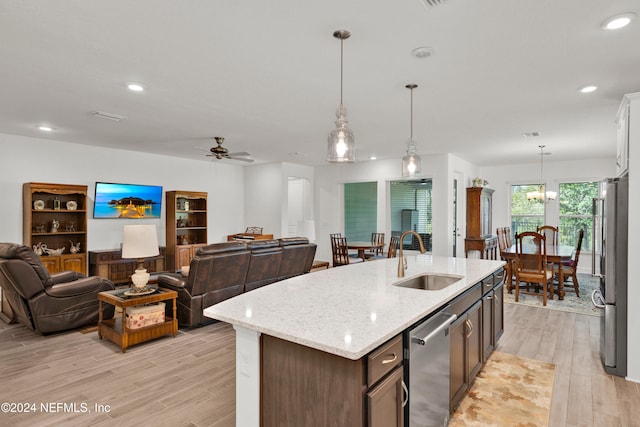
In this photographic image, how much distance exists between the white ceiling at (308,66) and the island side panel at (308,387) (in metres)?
1.91

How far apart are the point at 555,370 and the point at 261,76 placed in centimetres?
367

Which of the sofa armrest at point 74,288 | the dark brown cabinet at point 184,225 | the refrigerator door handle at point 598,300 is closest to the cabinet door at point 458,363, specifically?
the refrigerator door handle at point 598,300

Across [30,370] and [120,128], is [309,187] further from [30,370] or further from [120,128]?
[30,370]

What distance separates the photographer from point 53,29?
2.39 m

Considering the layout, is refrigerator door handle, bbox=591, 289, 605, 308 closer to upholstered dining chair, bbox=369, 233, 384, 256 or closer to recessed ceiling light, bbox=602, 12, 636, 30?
recessed ceiling light, bbox=602, 12, 636, 30

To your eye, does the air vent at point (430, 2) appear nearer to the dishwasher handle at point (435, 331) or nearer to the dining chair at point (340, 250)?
the dishwasher handle at point (435, 331)

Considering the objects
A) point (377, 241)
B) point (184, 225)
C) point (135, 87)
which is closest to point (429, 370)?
point (135, 87)

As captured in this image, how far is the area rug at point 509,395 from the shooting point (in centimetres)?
241

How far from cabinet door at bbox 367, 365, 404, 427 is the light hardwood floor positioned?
1235 mm

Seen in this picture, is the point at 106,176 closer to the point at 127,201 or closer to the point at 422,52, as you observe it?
the point at 127,201

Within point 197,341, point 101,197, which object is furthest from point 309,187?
point 197,341

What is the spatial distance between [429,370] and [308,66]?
240 cm

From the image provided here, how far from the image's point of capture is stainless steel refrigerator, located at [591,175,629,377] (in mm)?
3061

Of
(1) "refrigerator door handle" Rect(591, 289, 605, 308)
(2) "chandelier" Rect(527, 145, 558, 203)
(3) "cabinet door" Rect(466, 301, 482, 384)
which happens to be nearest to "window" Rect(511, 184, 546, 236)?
(2) "chandelier" Rect(527, 145, 558, 203)
